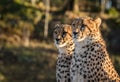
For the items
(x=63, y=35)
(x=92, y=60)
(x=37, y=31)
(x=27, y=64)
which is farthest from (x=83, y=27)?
(x=37, y=31)

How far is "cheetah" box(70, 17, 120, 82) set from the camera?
8.12 meters

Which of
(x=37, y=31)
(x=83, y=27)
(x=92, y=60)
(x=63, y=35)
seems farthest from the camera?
(x=37, y=31)

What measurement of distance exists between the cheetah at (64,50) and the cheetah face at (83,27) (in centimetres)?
67

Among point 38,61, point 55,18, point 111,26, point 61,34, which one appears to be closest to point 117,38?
point 111,26

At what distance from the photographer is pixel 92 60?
325 inches

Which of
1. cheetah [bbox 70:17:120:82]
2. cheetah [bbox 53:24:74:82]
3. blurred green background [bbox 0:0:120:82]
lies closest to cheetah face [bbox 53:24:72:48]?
cheetah [bbox 53:24:74:82]

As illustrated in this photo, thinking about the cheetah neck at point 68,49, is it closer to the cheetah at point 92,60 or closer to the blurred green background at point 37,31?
the cheetah at point 92,60

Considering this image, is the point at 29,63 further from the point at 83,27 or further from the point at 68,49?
the point at 83,27

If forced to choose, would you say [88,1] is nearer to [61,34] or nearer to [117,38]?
[117,38]

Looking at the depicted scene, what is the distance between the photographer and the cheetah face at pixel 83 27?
308 inches

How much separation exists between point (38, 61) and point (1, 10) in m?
7.04

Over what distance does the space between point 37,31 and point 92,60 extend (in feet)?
91.8

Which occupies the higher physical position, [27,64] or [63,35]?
[27,64]

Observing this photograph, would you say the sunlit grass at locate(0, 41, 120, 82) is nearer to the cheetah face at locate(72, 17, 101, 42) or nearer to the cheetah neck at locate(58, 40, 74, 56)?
the cheetah neck at locate(58, 40, 74, 56)
